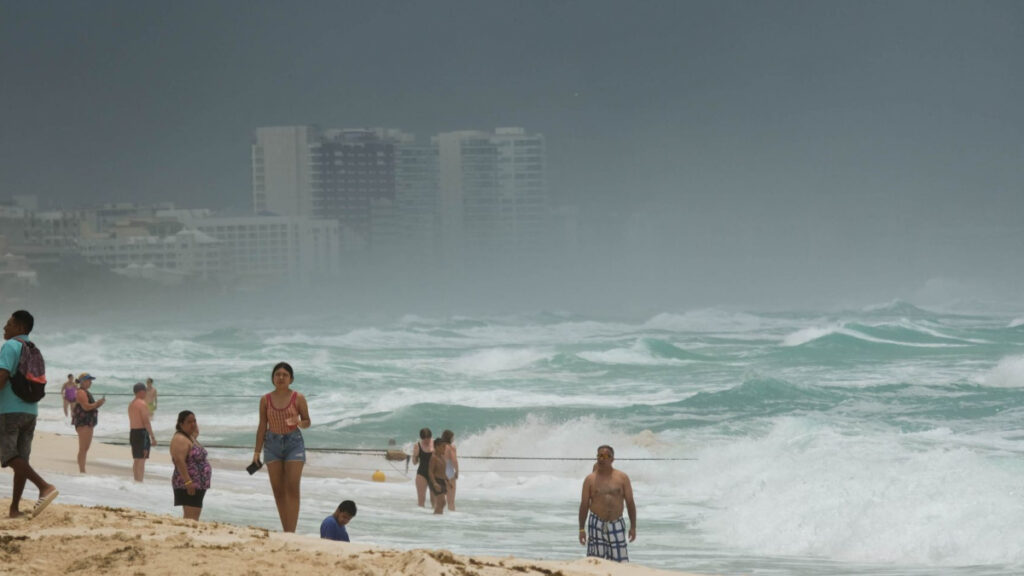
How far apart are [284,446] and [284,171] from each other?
350 ft

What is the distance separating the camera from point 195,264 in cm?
10025

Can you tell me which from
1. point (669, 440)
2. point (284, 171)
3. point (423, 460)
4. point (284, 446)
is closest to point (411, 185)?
point (284, 171)

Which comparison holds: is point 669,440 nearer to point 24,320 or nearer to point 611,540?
point 611,540

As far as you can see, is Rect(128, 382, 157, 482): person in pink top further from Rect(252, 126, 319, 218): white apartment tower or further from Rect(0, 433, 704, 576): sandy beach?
Rect(252, 126, 319, 218): white apartment tower

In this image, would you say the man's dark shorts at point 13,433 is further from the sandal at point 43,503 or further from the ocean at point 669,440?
the ocean at point 669,440

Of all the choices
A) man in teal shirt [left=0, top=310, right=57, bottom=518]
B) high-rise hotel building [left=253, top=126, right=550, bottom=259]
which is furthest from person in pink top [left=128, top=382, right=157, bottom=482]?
high-rise hotel building [left=253, top=126, right=550, bottom=259]

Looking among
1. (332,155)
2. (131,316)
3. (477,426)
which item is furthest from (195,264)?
(477,426)

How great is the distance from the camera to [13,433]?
6531mm

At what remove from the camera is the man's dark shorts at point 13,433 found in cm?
650

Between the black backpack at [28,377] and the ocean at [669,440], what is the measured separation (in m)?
3.45

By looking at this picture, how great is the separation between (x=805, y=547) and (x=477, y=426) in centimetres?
1227

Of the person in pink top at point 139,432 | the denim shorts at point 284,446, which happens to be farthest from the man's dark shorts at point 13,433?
the person in pink top at point 139,432

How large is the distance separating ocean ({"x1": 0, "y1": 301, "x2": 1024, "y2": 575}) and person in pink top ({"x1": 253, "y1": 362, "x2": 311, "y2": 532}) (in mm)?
2438

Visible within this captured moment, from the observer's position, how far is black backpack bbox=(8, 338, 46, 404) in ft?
21.1
